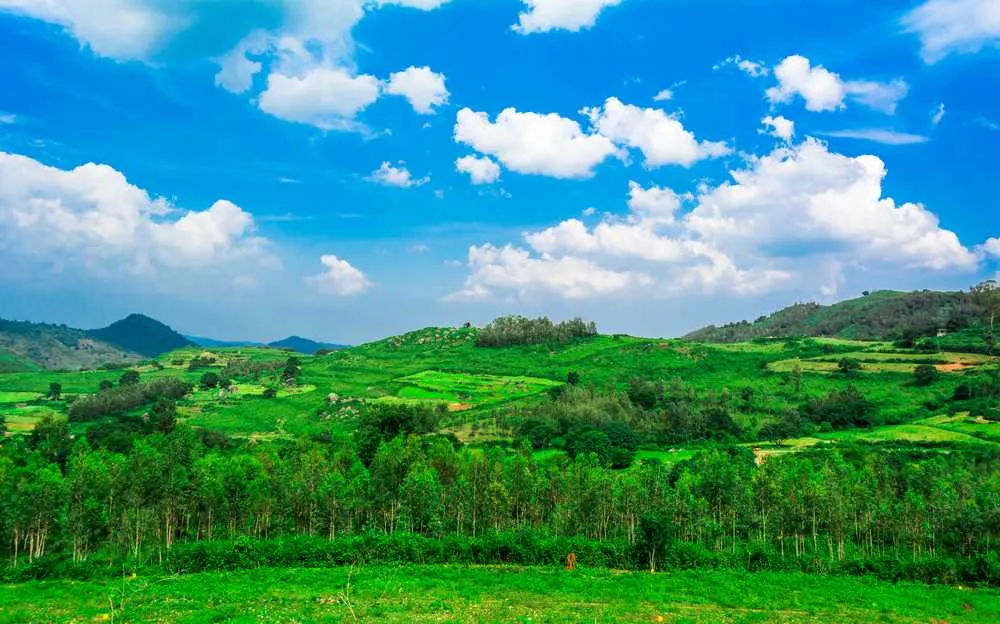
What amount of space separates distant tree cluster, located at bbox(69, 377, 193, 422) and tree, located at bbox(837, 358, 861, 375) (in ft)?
582

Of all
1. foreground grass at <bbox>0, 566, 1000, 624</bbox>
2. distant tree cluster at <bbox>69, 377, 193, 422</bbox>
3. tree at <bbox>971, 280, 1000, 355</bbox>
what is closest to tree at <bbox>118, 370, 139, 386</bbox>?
distant tree cluster at <bbox>69, 377, 193, 422</bbox>

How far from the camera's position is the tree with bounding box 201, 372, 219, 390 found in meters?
178

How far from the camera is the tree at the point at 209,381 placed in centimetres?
17750

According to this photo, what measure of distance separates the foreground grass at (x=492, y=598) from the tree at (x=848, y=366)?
118239 millimetres

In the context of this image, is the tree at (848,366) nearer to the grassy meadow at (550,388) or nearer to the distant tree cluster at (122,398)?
the grassy meadow at (550,388)

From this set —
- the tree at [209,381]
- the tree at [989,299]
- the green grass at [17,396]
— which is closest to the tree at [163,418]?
the tree at [209,381]

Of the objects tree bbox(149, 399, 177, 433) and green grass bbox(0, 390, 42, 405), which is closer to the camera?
tree bbox(149, 399, 177, 433)

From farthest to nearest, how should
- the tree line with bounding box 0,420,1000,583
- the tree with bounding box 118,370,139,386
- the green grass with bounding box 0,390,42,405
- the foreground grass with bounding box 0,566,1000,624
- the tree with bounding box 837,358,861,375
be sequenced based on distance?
the tree with bounding box 118,370,139,386 < the green grass with bounding box 0,390,42,405 < the tree with bounding box 837,358,861,375 < the tree line with bounding box 0,420,1000,583 < the foreground grass with bounding box 0,566,1000,624

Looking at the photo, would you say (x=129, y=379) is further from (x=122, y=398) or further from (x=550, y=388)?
(x=550, y=388)

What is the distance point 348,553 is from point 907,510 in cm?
5575

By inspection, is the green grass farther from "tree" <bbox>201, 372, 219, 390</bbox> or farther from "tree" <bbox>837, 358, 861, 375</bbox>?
"tree" <bbox>837, 358, 861, 375</bbox>

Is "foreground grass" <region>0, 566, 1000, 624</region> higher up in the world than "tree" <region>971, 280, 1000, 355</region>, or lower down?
lower down

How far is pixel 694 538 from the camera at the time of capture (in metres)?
63.7

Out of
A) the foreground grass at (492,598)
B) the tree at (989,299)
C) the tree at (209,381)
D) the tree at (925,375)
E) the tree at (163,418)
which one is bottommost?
the foreground grass at (492,598)
